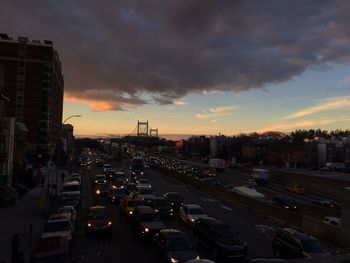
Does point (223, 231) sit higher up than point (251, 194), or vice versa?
point (223, 231)

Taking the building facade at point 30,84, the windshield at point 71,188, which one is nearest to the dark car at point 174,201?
the windshield at point 71,188

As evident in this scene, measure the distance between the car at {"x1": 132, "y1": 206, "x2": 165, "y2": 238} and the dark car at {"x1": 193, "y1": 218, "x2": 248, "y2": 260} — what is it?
246 cm

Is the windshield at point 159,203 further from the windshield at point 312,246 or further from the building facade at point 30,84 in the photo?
the building facade at point 30,84

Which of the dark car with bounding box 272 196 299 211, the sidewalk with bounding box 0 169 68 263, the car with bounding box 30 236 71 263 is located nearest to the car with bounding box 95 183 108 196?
the sidewalk with bounding box 0 169 68 263

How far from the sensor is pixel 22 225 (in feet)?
99.7

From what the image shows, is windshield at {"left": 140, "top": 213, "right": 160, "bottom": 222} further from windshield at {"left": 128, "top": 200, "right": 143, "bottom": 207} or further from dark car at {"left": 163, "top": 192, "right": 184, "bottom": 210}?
dark car at {"left": 163, "top": 192, "right": 184, "bottom": 210}

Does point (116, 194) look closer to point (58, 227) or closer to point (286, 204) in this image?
point (286, 204)

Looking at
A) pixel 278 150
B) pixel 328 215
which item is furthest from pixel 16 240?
pixel 278 150

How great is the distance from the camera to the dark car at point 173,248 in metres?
18.7

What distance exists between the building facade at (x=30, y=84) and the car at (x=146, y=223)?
102 m

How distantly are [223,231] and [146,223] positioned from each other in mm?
5427

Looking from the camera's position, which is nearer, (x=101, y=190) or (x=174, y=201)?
(x=174, y=201)

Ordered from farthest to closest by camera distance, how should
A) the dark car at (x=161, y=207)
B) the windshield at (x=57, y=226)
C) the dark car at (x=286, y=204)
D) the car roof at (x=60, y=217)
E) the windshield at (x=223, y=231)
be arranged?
1. the dark car at (x=286, y=204)
2. the dark car at (x=161, y=207)
3. the car roof at (x=60, y=217)
4. the windshield at (x=57, y=226)
5. the windshield at (x=223, y=231)

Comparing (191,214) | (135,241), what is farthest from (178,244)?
(191,214)
